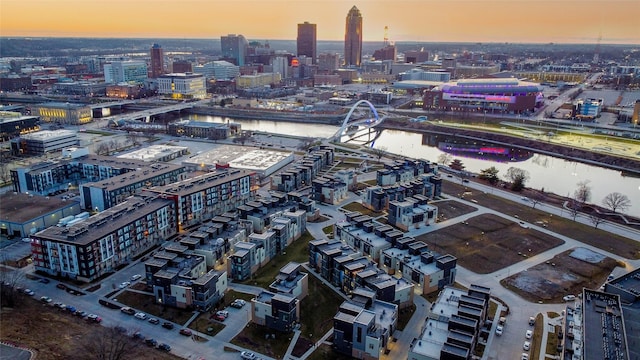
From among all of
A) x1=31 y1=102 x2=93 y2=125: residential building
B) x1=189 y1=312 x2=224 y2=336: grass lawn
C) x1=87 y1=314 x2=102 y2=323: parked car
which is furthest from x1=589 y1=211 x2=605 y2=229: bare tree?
x1=31 y1=102 x2=93 y2=125: residential building

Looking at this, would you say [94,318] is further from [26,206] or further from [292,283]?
[26,206]

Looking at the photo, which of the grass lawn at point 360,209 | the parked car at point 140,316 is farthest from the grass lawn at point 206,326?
the grass lawn at point 360,209

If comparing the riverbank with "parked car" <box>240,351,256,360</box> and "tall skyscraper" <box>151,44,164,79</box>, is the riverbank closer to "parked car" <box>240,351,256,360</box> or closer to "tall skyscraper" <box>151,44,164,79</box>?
"parked car" <box>240,351,256,360</box>

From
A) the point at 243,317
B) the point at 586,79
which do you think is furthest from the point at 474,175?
the point at 586,79

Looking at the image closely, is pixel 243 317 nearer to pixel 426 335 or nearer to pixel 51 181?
pixel 426 335

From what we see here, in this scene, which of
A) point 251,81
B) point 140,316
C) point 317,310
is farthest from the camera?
point 251,81

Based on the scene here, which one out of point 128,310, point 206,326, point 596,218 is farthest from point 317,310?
point 596,218
